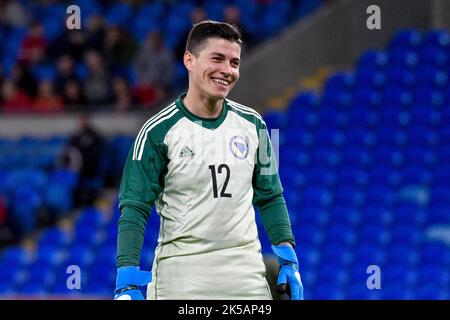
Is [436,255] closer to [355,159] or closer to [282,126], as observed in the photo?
[355,159]

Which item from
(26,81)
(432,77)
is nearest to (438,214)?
(432,77)

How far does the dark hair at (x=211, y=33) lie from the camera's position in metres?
4.12

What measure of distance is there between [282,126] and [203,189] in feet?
21.5

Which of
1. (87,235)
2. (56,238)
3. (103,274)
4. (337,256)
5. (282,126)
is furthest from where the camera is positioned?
(282,126)

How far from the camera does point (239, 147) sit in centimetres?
419

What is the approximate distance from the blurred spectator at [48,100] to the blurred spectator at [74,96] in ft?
0.47

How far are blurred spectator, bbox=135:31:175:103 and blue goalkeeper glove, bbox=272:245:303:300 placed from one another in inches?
287

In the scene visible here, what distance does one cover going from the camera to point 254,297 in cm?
415

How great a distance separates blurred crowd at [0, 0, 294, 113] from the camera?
1150 cm

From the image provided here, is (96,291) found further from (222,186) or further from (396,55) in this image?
(222,186)

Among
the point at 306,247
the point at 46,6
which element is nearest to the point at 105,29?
the point at 46,6

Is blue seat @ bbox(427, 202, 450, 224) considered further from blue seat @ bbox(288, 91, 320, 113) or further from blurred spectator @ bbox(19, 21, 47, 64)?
blurred spectator @ bbox(19, 21, 47, 64)

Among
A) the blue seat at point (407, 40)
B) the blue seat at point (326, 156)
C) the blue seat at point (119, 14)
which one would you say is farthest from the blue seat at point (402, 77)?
the blue seat at point (119, 14)

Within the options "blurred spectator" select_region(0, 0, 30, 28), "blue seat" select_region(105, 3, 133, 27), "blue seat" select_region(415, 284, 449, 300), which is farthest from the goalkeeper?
"blurred spectator" select_region(0, 0, 30, 28)
